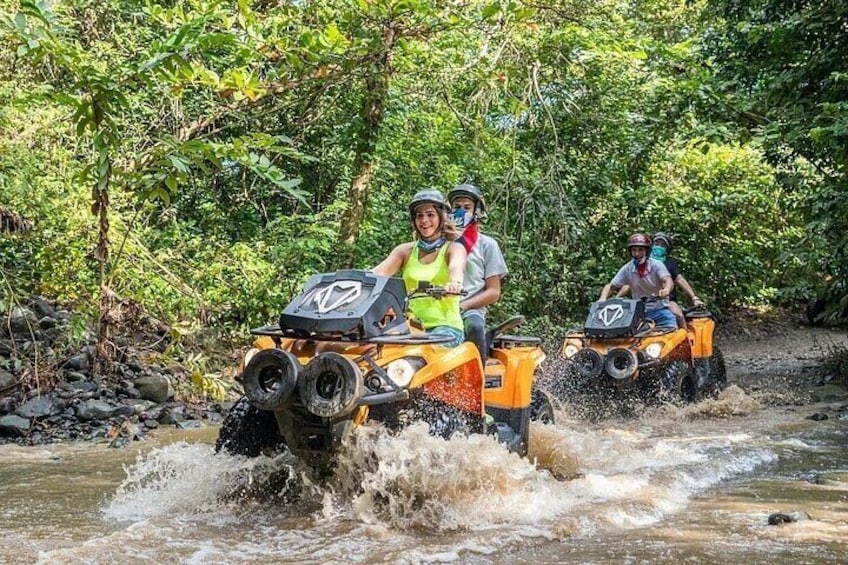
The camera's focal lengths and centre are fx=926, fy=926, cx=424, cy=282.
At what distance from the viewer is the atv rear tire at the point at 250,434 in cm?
482

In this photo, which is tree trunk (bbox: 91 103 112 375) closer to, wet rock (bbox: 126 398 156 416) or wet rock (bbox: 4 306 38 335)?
wet rock (bbox: 126 398 156 416)

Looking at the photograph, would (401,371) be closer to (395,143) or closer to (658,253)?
(658,253)

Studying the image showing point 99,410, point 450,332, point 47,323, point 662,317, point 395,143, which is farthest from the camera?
point 395,143

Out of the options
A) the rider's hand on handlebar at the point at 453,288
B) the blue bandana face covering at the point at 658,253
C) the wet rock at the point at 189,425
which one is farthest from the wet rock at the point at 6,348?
the blue bandana face covering at the point at 658,253

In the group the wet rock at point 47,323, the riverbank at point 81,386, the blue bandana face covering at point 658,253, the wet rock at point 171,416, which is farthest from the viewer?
the blue bandana face covering at point 658,253

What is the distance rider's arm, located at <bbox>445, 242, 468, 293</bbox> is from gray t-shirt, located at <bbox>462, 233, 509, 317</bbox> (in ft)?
2.81

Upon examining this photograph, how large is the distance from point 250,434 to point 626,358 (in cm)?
511

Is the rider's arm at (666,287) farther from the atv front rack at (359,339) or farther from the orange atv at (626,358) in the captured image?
the atv front rack at (359,339)

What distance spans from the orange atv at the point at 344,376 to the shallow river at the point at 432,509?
15 centimetres

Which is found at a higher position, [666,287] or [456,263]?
[666,287]

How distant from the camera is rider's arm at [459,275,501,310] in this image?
20.1 feet

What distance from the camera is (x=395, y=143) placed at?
42.0 ft

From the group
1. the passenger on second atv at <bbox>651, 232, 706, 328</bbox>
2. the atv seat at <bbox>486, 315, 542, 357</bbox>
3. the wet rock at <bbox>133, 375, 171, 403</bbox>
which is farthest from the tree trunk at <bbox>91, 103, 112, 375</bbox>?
the passenger on second atv at <bbox>651, 232, 706, 328</bbox>

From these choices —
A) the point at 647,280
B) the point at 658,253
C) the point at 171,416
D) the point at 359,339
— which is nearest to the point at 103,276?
the point at 171,416
